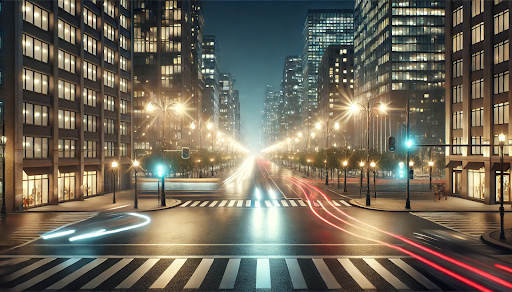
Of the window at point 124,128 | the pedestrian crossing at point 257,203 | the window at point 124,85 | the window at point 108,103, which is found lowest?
the pedestrian crossing at point 257,203

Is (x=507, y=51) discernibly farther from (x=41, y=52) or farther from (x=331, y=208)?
(x=41, y=52)

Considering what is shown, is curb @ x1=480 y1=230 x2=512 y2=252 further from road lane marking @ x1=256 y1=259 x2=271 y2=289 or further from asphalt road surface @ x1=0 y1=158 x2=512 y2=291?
road lane marking @ x1=256 y1=259 x2=271 y2=289

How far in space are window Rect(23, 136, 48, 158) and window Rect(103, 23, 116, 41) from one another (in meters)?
17.9

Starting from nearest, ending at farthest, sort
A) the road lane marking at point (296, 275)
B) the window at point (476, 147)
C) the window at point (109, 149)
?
1. the road lane marking at point (296, 275)
2. the window at point (476, 147)
3. the window at point (109, 149)

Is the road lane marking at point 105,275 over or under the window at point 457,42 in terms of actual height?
under

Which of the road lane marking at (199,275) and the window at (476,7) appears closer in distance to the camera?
the road lane marking at (199,275)

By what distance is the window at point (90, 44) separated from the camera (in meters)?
39.9

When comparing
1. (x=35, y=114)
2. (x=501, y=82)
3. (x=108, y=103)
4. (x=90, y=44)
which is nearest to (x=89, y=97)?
(x=108, y=103)

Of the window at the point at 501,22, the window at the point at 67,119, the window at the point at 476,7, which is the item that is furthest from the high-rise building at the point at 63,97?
the window at the point at 501,22

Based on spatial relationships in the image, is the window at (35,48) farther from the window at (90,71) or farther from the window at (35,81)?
the window at (90,71)

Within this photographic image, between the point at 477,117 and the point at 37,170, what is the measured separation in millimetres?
47407

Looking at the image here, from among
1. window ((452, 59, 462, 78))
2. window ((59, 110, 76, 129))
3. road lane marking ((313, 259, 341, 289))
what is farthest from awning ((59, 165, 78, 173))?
window ((452, 59, 462, 78))

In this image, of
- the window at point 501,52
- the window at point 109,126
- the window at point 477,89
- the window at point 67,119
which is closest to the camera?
the window at point 501,52

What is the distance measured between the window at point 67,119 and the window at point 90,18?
11721 millimetres
